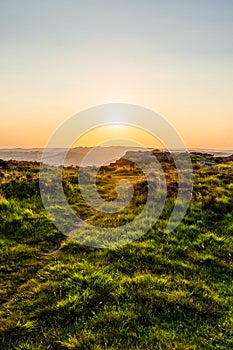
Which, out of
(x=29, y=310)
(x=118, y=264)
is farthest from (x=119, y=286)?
(x=29, y=310)

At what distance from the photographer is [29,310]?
8.15 metres

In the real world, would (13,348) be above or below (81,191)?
below

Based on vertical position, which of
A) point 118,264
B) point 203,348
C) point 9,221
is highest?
point 9,221

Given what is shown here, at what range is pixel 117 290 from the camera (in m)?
8.94

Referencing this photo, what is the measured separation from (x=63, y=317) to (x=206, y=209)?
945 cm

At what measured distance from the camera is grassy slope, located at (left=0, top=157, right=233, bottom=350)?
24.0ft

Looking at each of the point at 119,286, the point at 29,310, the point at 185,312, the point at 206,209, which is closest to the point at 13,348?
the point at 29,310

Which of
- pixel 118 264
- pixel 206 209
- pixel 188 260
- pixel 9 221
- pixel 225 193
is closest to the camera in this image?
pixel 118 264

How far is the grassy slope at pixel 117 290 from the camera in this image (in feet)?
24.0

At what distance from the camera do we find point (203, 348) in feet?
23.1

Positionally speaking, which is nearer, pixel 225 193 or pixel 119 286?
pixel 119 286

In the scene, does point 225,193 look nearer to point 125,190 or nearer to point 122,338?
point 125,190

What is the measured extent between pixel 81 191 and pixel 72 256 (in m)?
9.39

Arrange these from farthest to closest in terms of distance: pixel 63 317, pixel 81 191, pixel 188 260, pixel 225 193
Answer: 1. pixel 81 191
2. pixel 225 193
3. pixel 188 260
4. pixel 63 317
